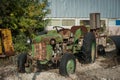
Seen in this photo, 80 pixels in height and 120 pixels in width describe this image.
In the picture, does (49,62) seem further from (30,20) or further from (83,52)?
(30,20)

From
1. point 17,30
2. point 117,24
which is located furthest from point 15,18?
point 117,24

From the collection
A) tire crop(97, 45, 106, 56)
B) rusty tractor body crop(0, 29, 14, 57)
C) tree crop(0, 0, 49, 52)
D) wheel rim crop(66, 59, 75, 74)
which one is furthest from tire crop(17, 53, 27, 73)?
tire crop(97, 45, 106, 56)

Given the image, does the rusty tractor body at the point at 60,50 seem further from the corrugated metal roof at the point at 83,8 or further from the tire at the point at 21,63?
the corrugated metal roof at the point at 83,8

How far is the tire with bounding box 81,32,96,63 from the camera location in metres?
10.9

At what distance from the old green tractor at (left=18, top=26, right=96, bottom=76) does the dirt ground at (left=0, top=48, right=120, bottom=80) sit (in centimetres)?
25

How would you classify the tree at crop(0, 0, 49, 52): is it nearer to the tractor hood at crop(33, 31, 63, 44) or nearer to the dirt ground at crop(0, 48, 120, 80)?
the dirt ground at crop(0, 48, 120, 80)

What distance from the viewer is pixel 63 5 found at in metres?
18.0

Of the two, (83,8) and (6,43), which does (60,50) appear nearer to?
(6,43)

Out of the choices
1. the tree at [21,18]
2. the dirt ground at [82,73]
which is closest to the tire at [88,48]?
the dirt ground at [82,73]

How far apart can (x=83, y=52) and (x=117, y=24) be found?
9765 mm

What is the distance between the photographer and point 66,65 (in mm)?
9445

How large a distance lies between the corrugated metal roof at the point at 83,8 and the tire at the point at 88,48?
21.2 ft

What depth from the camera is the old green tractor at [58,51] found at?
971 centimetres

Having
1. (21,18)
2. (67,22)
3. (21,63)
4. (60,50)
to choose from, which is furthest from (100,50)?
(67,22)
